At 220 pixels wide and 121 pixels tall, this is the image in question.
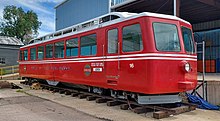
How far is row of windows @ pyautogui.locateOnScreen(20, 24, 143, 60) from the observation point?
22.9 ft

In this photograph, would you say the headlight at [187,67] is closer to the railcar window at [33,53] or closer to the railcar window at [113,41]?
the railcar window at [113,41]

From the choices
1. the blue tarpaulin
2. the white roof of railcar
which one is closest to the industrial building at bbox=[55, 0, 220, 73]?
the white roof of railcar

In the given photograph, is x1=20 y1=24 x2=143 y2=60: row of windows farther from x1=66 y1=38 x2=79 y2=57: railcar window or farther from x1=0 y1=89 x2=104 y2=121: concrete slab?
x1=0 y1=89 x2=104 y2=121: concrete slab

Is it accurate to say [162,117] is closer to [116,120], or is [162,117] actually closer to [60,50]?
[116,120]

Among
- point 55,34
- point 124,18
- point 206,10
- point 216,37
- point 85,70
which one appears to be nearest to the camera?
point 124,18

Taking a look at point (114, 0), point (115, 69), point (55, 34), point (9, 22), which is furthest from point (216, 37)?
point (9, 22)

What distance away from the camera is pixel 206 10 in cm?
1686

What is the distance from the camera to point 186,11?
1722 cm

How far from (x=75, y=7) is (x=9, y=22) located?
3506cm

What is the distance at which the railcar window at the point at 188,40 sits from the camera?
7.23 meters

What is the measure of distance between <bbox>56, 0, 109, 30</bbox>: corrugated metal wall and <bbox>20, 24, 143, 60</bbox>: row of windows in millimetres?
7119

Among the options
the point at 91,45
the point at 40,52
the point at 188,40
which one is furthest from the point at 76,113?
the point at 40,52

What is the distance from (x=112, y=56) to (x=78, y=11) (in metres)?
16.5

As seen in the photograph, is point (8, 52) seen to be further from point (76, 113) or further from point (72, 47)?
point (76, 113)
